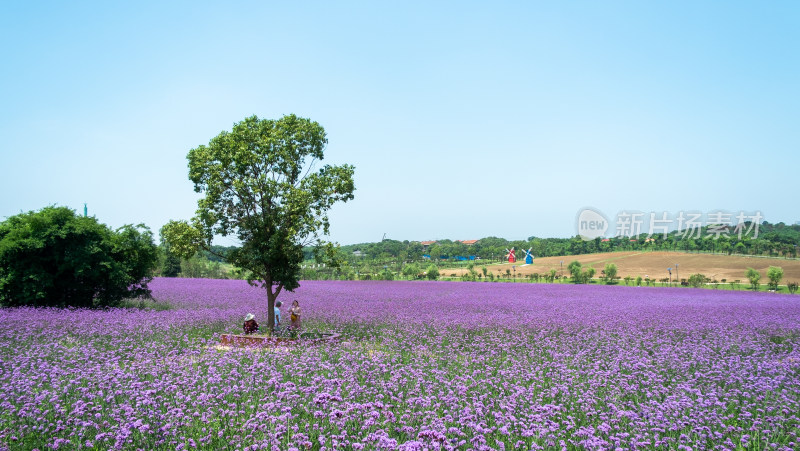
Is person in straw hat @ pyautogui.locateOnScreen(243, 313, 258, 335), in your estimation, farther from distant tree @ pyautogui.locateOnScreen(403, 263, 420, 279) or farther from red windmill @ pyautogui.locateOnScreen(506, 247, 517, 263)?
red windmill @ pyautogui.locateOnScreen(506, 247, 517, 263)

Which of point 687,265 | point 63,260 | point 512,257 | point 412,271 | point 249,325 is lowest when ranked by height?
point 412,271

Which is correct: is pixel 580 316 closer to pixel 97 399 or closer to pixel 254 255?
pixel 254 255

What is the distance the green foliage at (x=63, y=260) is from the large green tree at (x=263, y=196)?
232 inches

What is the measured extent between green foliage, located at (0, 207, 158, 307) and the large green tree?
5.89m

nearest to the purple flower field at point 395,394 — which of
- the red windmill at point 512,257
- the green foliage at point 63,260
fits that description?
the green foliage at point 63,260

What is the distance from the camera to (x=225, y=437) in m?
4.52

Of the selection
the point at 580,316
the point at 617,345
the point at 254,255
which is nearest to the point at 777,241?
the point at 580,316

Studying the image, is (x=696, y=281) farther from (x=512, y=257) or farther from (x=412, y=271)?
(x=512, y=257)

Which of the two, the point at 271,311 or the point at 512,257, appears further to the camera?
the point at 512,257

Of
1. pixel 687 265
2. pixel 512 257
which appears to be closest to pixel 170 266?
pixel 512 257

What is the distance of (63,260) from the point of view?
14.4 m

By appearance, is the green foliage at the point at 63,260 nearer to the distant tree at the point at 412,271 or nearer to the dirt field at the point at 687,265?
the distant tree at the point at 412,271

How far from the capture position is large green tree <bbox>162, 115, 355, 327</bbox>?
34.7ft

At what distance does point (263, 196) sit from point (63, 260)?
8121 millimetres
